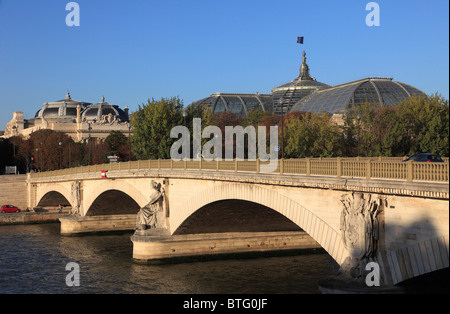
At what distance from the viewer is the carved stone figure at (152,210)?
144 ft

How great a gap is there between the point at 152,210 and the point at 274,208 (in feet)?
52.5

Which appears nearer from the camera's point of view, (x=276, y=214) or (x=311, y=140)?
(x=276, y=214)

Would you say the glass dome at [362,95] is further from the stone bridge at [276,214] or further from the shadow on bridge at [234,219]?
the shadow on bridge at [234,219]

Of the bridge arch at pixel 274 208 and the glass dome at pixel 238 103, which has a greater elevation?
the glass dome at pixel 238 103

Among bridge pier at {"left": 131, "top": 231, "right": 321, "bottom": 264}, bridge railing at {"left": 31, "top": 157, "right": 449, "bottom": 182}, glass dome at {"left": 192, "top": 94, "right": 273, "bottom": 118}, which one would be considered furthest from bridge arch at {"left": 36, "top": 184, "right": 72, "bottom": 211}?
glass dome at {"left": 192, "top": 94, "right": 273, "bottom": 118}

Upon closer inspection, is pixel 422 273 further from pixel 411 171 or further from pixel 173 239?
pixel 173 239

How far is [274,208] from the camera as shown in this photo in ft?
99.7

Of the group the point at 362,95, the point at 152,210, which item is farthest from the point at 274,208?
the point at 362,95

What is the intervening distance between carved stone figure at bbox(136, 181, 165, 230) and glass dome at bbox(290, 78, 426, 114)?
75.2 metres

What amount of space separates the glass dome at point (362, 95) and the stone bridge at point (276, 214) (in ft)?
221
